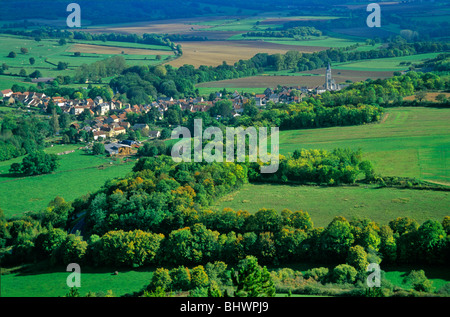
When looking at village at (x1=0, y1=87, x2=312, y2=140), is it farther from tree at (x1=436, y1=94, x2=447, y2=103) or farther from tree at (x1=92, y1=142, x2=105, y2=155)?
tree at (x1=436, y1=94, x2=447, y2=103)

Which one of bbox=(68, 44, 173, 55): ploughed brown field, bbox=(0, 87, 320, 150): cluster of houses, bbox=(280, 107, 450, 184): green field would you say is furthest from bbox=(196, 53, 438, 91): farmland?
bbox=(68, 44, 173, 55): ploughed brown field

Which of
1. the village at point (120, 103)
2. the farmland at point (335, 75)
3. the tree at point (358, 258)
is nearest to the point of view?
the tree at point (358, 258)

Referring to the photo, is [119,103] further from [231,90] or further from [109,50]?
[109,50]

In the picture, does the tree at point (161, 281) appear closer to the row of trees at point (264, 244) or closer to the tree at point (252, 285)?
the row of trees at point (264, 244)

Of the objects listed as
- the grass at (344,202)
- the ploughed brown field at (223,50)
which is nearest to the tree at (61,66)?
the ploughed brown field at (223,50)

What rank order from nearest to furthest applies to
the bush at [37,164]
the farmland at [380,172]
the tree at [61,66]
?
1. the farmland at [380,172]
2. the bush at [37,164]
3. the tree at [61,66]

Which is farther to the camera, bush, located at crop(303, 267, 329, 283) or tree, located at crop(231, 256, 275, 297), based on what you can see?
bush, located at crop(303, 267, 329, 283)
